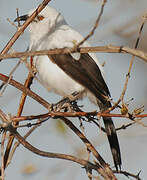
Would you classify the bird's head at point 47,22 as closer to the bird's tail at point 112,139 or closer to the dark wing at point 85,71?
the dark wing at point 85,71

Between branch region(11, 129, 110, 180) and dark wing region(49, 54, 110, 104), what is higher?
dark wing region(49, 54, 110, 104)

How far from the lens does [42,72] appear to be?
4668mm

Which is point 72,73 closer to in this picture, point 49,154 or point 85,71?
point 85,71

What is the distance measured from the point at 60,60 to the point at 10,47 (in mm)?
1610

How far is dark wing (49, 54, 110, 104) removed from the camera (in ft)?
14.9

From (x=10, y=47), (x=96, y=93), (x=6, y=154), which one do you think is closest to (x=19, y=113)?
A: (x=6, y=154)

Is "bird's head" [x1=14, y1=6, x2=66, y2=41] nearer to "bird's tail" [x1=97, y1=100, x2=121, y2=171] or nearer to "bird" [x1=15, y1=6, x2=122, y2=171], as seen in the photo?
"bird" [x1=15, y1=6, x2=122, y2=171]

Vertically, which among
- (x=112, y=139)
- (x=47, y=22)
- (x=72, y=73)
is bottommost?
(x=112, y=139)

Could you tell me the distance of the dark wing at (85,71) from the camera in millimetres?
4543

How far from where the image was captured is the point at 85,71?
4715mm

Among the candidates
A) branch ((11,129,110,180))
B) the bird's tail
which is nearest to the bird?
the bird's tail

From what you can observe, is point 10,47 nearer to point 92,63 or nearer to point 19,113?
point 19,113

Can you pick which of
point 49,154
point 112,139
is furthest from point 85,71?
point 49,154

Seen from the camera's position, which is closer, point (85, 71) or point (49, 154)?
point (49, 154)
